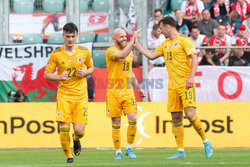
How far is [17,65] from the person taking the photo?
50.9 ft

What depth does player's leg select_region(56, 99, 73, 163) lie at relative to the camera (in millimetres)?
9156

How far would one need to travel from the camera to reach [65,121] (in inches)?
362

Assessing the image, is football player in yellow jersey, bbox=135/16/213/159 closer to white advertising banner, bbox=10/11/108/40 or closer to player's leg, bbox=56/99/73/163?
player's leg, bbox=56/99/73/163

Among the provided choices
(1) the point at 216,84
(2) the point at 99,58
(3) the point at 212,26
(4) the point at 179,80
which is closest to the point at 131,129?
(4) the point at 179,80

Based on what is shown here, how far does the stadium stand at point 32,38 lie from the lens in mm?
15633

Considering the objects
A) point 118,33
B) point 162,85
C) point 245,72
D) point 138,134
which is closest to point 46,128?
point 138,134

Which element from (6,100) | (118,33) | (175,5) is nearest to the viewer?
(118,33)

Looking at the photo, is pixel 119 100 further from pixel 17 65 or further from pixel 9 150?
pixel 17 65

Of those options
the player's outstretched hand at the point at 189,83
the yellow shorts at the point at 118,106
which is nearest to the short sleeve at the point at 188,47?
the player's outstretched hand at the point at 189,83

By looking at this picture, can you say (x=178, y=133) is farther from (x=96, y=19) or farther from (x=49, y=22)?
(x=49, y=22)

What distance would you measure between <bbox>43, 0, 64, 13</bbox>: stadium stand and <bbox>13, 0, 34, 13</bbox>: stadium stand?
401 mm

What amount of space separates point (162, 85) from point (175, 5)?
3404 millimetres

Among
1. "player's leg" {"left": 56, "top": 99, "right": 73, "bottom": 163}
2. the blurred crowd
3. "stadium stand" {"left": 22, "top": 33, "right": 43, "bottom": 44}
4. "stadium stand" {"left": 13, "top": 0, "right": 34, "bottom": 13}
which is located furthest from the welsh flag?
"player's leg" {"left": 56, "top": 99, "right": 73, "bottom": 163}

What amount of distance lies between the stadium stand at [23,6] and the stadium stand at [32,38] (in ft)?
2.16
